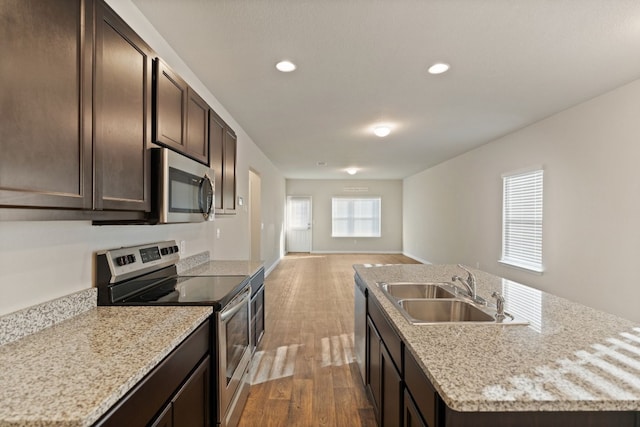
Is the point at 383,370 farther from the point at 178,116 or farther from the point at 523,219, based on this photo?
the point at 523,219

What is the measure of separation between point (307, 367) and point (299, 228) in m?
8.08

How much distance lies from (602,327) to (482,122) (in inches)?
139

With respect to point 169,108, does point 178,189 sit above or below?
below

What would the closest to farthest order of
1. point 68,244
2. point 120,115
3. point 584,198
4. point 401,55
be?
point 120,115, point 68,244, point 401,55, point 584,198

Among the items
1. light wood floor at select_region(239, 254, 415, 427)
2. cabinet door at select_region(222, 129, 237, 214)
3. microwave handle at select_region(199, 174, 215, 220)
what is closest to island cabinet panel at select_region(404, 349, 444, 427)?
light wood floor at select_region(239, 254, 415, 427)

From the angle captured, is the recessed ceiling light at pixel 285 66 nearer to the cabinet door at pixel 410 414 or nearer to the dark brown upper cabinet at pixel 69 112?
the dark brown upper cabinet at pixel 69 112

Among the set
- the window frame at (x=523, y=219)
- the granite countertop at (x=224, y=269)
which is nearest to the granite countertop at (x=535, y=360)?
the granite countertop at (x=224, y=269)

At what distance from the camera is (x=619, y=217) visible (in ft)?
10.5

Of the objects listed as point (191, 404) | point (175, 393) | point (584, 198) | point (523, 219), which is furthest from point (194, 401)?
point (523, 219)

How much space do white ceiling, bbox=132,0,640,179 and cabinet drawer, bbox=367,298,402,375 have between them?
1.82 meters

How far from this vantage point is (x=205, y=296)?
176 cm

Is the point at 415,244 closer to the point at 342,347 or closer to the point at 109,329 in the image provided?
the point at 342,347

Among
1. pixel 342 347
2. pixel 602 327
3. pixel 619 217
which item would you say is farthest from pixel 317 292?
pixel 602 327

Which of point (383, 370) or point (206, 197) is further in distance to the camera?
point (206, 197)
